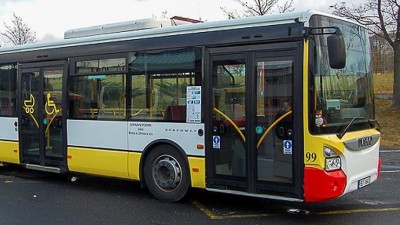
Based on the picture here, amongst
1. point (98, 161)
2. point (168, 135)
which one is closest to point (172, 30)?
point (168, 135)

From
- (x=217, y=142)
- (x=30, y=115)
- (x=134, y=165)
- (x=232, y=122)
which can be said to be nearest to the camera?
(x=232, y=122)

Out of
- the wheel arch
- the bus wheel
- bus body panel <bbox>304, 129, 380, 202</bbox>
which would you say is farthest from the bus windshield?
the bus wheel

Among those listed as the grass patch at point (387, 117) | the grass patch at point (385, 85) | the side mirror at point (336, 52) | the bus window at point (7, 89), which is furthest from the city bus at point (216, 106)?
the grass patch at point (385, 85)

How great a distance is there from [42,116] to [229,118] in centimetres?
414

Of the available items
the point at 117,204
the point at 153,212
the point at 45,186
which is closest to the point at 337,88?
the point at 153,212

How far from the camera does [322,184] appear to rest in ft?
18.8

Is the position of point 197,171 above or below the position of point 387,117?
below

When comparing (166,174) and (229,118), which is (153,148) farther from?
(229,118)

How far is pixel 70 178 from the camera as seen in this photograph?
9469 mm

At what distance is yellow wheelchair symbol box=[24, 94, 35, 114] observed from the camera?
9.09m

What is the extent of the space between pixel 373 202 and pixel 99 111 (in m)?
4.79

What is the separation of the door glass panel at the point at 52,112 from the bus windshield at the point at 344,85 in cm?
492

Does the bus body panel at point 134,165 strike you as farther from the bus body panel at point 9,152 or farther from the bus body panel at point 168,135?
the bus body panel at point 9,152

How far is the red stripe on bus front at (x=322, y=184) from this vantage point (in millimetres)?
5703
